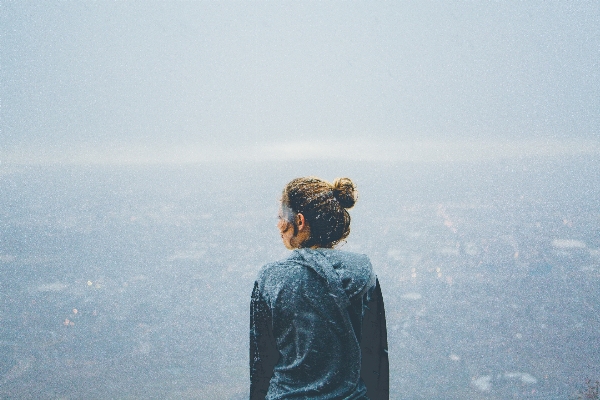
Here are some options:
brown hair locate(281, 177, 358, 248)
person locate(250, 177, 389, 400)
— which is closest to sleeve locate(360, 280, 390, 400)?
person locate(250, 177, 389, 400)

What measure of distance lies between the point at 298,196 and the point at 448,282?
200479mm

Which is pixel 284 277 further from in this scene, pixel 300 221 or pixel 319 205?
pixel 319 205

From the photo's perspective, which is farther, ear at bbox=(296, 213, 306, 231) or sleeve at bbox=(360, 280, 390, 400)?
sleeve at bbox=(360, 280, 390, 400)

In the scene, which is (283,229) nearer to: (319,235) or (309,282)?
(319,235)

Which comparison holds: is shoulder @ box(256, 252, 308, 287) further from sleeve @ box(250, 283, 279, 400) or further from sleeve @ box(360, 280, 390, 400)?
sleeve @ box(360, 280, 390, 400)

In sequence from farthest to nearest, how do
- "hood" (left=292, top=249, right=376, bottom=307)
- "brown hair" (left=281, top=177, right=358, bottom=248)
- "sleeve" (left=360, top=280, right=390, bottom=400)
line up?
1. "sleeve" (left=360, top=280, right=390, bottom=400)
2. "brown hair" (left=281, top=177, right=358, bottom=248)
3. "hood" (left=292, top=249, right=376, bottom=307)

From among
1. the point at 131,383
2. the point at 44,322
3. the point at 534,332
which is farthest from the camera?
the point at 44,322

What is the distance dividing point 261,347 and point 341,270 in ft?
2.21

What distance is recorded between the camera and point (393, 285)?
588 feet

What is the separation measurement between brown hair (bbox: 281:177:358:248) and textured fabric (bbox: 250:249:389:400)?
11 cm

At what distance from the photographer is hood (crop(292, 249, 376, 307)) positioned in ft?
6.39

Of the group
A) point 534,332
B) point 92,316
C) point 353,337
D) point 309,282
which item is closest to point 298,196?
point 309,282

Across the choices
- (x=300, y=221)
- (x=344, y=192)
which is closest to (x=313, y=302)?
(x=300, y=221)

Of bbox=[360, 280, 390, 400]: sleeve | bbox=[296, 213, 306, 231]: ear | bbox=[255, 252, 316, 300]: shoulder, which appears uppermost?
bbox=[296, 213, 306, 231]: ear
